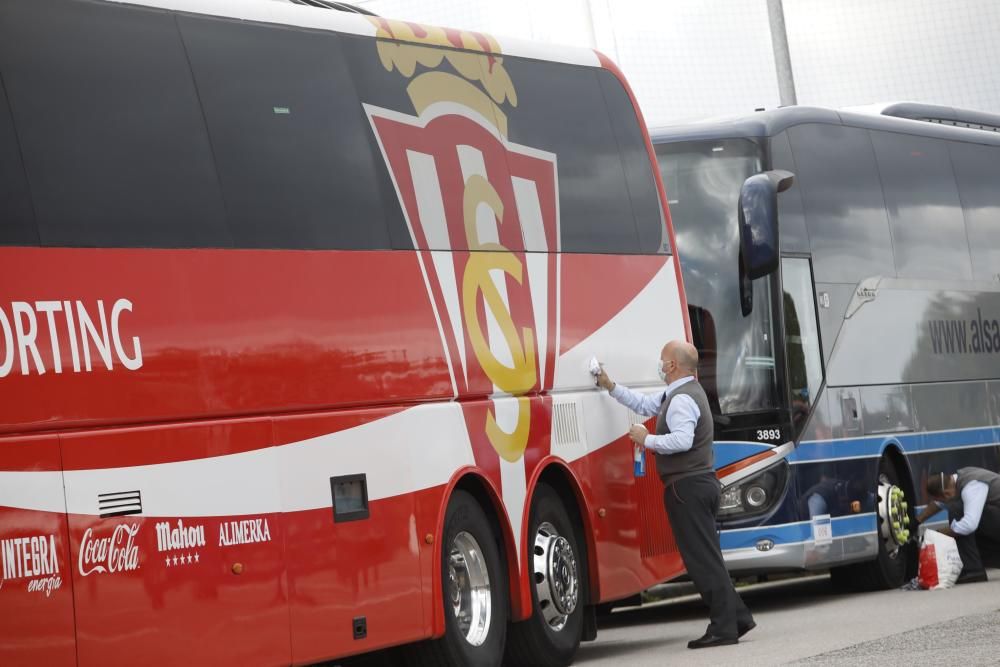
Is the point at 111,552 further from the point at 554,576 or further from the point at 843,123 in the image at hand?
the point at 843,123

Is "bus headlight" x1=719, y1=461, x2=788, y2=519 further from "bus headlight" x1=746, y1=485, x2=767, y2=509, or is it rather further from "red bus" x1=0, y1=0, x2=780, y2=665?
"red bus" x1=0, y1=0, x2=780, y2=665

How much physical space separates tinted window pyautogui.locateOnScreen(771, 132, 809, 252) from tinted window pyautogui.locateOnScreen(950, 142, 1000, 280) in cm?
344

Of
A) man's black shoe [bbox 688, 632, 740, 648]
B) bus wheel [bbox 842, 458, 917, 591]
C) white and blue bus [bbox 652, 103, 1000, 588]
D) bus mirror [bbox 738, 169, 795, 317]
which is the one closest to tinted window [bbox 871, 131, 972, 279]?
white and blue bus [bbox 652, 103, 1000, 588]

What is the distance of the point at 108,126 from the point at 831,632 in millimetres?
6206

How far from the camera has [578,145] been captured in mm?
12445

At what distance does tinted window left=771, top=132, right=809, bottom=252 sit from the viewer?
15922mm

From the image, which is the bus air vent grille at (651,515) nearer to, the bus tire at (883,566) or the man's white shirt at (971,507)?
the bus tire at (883,566)

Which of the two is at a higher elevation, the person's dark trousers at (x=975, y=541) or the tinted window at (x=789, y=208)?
the tinted window at (x=789, y=208)

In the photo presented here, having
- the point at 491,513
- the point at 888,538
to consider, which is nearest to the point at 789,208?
the point at 888,538

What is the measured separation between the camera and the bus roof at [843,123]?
16.0 metres

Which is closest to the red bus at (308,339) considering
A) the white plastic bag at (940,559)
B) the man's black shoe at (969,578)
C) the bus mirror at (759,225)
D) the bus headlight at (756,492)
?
the bus mirror at (759,225)

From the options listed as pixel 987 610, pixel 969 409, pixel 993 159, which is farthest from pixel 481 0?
pixel 987 610

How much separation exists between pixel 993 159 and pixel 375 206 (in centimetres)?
1154

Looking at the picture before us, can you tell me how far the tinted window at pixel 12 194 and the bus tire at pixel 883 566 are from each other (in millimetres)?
10241
